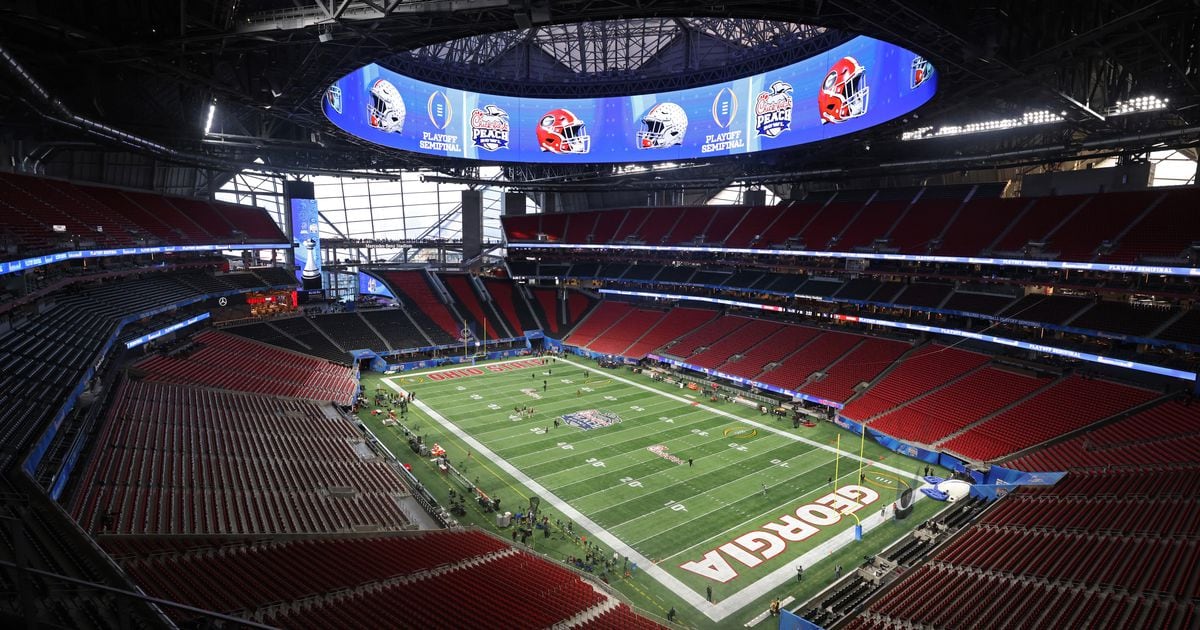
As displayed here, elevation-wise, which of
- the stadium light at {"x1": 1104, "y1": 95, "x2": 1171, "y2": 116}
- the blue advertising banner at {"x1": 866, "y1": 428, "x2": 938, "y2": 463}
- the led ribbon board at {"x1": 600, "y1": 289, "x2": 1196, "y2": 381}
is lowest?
the blue advertising banner at {"x1": 866, "y1": 428, "x2": 938, "y2": 463}

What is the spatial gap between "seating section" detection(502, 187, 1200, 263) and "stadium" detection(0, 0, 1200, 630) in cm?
24

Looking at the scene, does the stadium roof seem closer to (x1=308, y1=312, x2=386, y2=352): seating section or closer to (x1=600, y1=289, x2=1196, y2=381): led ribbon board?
(x1=600, y1=289, x2=1196, y2=381): led ribbon board

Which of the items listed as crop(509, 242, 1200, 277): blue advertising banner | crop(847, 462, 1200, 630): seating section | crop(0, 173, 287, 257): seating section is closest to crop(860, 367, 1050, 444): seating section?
crop(509, 242, 1200, 277): blue advertising banner

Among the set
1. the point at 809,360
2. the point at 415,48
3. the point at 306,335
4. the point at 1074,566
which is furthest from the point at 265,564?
the point at 809,360

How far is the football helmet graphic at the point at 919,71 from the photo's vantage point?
1017 inches

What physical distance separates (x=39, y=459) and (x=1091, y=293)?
140ft

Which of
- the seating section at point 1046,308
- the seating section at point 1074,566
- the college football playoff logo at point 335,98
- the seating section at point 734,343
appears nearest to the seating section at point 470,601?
the seating section at point 1074,566

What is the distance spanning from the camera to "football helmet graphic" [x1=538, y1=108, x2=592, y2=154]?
4594 cm

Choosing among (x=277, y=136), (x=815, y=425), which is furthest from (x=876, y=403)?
(x=277, y=136)

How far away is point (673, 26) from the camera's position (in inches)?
1797

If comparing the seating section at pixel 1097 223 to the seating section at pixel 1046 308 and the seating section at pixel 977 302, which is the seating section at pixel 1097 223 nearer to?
the seating section at pixel 1046 308

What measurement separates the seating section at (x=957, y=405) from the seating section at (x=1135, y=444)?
12.9ft

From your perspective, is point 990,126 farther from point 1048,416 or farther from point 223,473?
point 223,473

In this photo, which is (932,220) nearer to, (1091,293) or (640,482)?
(1091,293)
